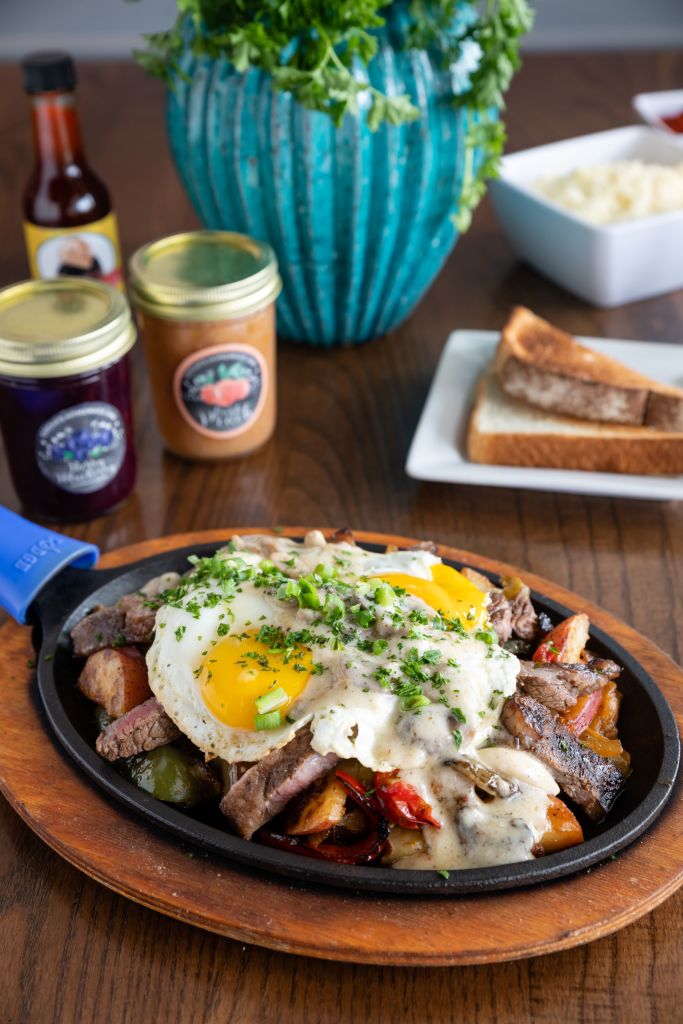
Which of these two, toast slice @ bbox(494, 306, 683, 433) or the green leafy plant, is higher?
the green leafy plant

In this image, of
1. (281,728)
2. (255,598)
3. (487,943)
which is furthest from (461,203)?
(487,943)

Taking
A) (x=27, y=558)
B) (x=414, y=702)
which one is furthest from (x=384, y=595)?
(x=27, y=558)

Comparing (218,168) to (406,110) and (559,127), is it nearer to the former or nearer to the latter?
(406,110)

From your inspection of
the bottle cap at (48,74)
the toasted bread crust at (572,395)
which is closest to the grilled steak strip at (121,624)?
the toasted bread crust at (572,395)

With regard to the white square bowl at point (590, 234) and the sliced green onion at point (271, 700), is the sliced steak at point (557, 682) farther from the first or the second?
the white square bowl at point (590, 234)

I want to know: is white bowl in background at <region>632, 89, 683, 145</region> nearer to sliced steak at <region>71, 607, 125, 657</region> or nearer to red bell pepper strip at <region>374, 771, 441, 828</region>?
sliced steak at <region>71, 607, 125, 657</region>

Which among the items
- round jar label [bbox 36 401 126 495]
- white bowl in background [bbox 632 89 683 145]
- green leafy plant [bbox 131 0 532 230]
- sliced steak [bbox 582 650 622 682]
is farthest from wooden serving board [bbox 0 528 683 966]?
white bowl in background [bbox 632 89 683 145]
